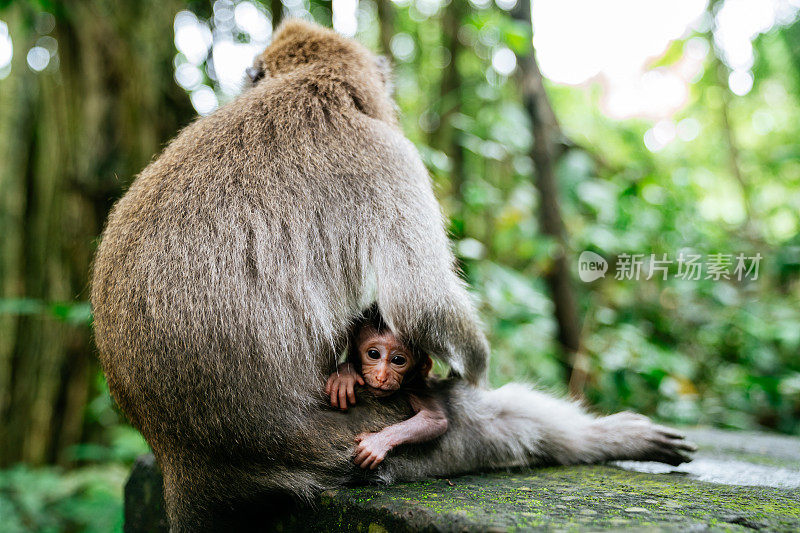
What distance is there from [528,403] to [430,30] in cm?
738

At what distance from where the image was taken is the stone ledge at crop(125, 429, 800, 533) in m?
1.58

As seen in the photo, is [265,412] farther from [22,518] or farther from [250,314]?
[22,518]

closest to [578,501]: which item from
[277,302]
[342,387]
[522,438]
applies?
[522,438]

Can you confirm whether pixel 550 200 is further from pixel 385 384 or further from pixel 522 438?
pixel 385 384

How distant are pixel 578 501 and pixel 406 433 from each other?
0.57m

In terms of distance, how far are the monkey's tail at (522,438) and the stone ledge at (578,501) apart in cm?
6

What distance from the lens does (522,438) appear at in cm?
241

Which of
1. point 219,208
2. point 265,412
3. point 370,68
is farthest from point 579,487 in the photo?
point 370,68

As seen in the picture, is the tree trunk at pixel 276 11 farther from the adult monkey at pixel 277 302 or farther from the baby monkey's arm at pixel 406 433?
the baby monkey's arm at pixel 406 433

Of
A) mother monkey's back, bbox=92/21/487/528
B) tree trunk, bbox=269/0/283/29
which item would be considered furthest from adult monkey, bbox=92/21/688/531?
tree trunk, bbox=269/0/283/29

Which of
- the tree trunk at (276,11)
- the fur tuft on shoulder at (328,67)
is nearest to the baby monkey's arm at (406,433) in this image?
the fur tuft on shoulder at (328,67)

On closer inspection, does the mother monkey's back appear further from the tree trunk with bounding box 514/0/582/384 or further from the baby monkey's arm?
the tree trunk with bounding box 514/0/582/384

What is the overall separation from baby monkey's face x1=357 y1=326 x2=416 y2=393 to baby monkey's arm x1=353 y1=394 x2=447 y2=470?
12 cm

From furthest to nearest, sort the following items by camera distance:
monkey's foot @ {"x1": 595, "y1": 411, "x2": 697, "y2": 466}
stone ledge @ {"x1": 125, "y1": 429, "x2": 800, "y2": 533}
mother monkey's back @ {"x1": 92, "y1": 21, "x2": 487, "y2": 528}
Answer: monkey's foot @ {"x1": 595, "y1": 411, "x2": 697, "y2": 466} < mother monkey's back @ {"x1": 92, "y1": 21, "x2": 487, "y2": 528} < stone ledge @ {"x1": 125, "y1": 429, "x2": 800, "y2": 533}
